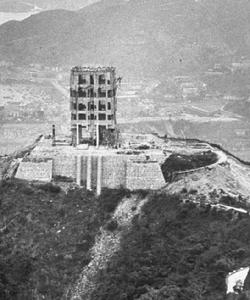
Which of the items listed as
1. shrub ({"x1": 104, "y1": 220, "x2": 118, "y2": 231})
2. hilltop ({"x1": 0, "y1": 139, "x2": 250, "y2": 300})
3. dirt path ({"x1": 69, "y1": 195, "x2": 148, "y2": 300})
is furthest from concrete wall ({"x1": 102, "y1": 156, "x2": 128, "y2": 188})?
shrub ({"x1": 104, "y1": 220, "x2": 118, "y2": 231})

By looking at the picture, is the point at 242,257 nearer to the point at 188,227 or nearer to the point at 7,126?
the point at 188,227

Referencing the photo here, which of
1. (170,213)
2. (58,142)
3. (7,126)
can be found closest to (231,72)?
(7,126)

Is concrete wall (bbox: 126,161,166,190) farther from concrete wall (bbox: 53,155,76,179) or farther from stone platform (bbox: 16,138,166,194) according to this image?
concrete wall (bbox: 53,155,76,179)

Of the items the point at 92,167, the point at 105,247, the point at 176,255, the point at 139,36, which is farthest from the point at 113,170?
the point at 139,36

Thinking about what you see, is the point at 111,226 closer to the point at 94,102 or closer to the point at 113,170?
the point at 113,170

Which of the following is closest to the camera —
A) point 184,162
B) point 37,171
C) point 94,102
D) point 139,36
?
point 184,162
